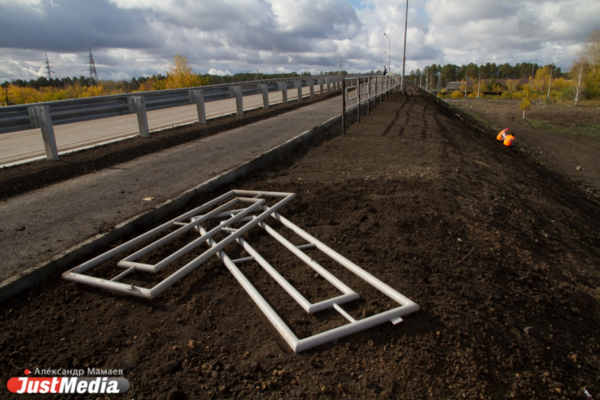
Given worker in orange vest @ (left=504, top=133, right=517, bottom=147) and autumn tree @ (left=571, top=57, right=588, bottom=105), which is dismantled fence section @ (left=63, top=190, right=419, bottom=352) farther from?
autumn tree @ (left=571, top=57, right=588, bottom=105)

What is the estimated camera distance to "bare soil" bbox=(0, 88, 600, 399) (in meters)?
2.27

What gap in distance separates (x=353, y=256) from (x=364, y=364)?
1.36 metres

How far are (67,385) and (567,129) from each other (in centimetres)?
3782

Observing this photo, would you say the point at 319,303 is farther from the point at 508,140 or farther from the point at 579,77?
the point at 579,77

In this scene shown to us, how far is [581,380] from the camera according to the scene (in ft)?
8.39

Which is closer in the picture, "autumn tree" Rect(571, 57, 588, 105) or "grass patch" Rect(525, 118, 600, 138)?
"grass patch" Rect(525, 118, 600, 138)

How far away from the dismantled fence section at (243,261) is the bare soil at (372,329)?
7cm

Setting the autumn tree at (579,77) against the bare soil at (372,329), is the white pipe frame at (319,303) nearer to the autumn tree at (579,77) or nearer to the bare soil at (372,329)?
the bare soil at (372,329)

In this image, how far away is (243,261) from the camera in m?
3.48

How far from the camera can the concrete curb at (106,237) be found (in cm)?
300

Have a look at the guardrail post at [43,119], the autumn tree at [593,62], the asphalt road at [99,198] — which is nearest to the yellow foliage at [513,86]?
the autumn tree at [593,62]

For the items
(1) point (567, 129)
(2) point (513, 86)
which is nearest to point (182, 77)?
(1) point (567, 129)

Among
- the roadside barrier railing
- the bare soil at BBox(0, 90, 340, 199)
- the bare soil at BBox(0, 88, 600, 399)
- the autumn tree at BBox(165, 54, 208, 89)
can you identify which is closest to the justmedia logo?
the bare soil at BBox(0, 88, 600, 399)

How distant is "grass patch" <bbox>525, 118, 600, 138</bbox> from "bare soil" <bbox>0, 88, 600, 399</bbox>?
99.0 feet
